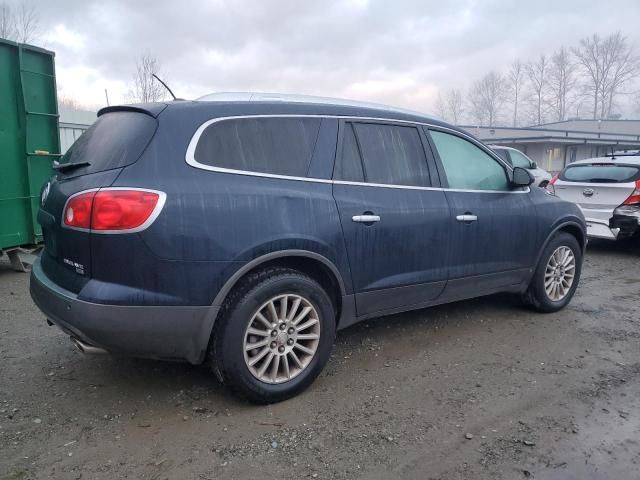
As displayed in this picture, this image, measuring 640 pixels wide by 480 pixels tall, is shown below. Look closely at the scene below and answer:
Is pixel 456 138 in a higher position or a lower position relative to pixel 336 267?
higher

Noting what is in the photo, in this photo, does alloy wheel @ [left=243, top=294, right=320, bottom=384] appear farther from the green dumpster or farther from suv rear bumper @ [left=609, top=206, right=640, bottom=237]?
suv rear bumper @ [left=609, top=206, right=640, bottom=237]

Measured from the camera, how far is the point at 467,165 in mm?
4289

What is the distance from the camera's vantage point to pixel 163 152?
2822 mm

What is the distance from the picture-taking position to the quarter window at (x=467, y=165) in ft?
13.5

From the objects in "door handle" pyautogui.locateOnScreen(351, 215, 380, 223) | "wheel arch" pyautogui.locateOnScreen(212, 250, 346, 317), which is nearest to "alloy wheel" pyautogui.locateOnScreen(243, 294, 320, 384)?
"wheel arch" pyautogui.locateOnScreen(212, 250, 346, 317)

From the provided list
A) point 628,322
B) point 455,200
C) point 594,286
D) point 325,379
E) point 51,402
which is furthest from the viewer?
point 594,286

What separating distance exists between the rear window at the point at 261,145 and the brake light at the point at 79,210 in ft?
2.03

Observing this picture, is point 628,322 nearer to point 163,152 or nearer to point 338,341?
point 338,341

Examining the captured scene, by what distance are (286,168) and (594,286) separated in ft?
15.4

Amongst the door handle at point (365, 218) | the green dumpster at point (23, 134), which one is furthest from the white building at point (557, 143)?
the door handle at point (365, 218)

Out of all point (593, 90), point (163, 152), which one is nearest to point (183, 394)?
point (163, 152)

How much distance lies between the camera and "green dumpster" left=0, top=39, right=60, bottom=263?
246 inches

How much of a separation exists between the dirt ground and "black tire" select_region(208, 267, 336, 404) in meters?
0.12

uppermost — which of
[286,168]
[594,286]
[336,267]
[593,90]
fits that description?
[593,90]
